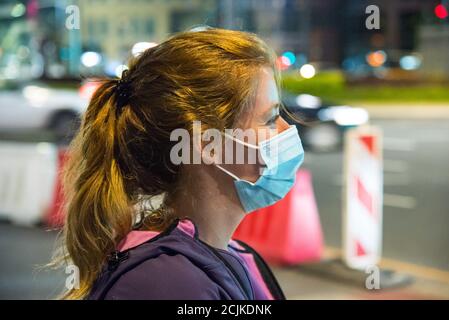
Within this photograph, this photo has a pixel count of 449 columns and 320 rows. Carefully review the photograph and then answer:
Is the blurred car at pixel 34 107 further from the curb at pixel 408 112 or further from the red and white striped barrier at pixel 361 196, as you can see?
the red and white striped barrier at pixel 361 196

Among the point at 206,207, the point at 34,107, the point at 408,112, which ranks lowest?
the point at 206,207

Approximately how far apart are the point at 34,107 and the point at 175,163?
41.9ft

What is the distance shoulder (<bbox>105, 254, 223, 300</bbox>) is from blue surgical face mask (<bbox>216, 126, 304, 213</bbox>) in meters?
0.23

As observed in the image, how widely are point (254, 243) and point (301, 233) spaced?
33 cm

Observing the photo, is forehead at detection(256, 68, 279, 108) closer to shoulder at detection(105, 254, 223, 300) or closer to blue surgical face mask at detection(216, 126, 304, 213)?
blue surgical face mask at detection(216, 126, 304, 213)

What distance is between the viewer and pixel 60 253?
5.13ft

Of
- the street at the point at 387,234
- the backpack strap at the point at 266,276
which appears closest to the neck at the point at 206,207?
the backpack strap at the point at 266,276

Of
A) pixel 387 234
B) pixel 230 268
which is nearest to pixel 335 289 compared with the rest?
pixel 387 234

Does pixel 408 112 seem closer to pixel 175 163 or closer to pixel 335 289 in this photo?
pixel 335 289

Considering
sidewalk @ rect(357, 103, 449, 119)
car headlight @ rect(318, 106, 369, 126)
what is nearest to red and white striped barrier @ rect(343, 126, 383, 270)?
car headlight @ rect(318, 106, 369, 126)

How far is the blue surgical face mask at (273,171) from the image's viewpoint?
1.41 meters

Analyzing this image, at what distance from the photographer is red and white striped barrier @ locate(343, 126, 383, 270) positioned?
15.3 feet

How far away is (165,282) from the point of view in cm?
120

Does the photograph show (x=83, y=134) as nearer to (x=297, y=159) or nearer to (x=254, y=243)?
(x=297, y=159)
